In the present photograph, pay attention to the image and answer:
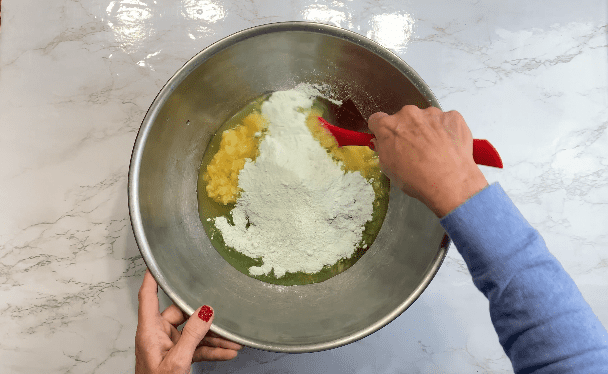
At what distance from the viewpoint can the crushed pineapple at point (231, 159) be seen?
0.92 metres

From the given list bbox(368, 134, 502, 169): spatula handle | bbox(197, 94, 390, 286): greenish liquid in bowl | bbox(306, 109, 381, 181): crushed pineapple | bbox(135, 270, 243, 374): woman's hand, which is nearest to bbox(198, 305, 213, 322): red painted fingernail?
bbox(135, 270, 243, 374): woman's hand

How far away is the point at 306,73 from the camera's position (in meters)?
0.93

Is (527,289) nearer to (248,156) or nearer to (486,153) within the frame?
(486,153)

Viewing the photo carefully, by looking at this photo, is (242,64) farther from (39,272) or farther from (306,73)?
(39,272)

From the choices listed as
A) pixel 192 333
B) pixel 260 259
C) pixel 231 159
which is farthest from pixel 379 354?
pixel 231 159

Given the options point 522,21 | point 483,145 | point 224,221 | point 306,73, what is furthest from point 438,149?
point 522,21

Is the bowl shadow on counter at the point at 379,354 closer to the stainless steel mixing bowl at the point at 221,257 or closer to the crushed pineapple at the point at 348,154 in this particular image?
the stainless steel mixing bowl at the point at 221,257

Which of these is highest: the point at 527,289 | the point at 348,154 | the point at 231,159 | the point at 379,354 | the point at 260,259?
the point at 527,289

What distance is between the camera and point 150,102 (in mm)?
974

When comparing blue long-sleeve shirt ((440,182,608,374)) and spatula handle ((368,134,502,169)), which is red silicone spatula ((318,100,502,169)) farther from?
blue long-sleeve shirt ((440,182,608,374))

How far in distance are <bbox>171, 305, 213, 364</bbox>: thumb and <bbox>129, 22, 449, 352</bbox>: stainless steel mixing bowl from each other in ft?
0.07

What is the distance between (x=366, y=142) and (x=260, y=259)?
37cm

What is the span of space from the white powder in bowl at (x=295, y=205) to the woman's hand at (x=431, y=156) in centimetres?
19

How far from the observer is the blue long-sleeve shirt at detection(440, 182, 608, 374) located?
55 cm
